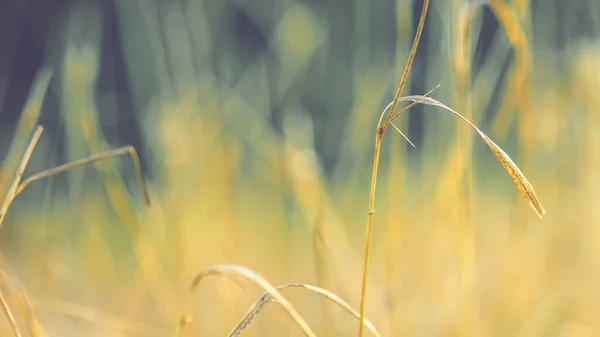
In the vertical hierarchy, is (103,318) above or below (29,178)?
below

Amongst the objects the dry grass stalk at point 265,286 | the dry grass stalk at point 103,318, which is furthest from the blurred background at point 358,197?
the dry grass stalk at point 265,286

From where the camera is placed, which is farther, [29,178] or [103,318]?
[103,318]

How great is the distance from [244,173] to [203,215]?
1.24 ft

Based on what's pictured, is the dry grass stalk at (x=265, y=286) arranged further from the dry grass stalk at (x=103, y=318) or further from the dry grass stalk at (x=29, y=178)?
the dry grass stalk at (x=103, y=318)

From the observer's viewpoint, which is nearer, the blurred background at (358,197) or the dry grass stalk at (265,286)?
the dry grass stalk at (265,286)

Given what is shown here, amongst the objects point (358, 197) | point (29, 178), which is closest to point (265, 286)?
point (29, 178)

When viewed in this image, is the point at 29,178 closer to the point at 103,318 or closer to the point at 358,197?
the point at 103,318

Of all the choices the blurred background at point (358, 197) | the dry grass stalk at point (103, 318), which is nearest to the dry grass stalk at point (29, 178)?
the blurred background at point (358, 197)

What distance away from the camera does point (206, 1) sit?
1130mm

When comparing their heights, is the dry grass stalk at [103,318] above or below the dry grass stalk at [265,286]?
below

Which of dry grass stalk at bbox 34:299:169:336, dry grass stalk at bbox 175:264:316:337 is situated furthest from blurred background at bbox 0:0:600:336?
dry grass stalk at bbox 175:264:316:337

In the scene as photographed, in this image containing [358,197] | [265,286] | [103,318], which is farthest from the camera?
[358,197]

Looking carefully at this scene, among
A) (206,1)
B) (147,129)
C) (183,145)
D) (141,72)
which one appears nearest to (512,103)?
(183,145)

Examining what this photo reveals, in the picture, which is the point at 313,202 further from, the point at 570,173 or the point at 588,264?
A: the point at 570,173
